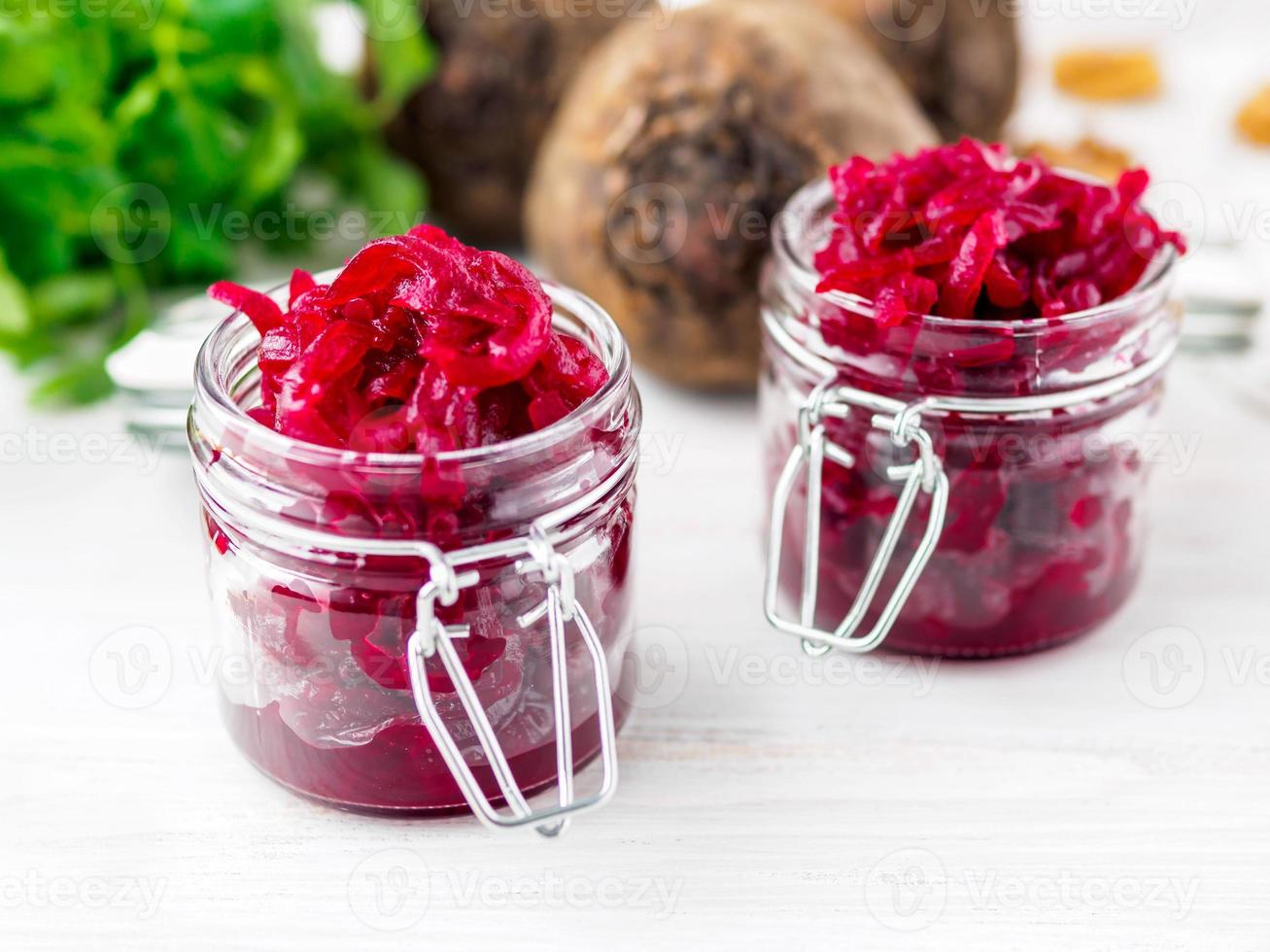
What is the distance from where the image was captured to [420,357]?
1.18 m

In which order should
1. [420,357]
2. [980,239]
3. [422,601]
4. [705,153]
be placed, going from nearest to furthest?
[422,601] → [420,357] → [980,239] → [705,153]

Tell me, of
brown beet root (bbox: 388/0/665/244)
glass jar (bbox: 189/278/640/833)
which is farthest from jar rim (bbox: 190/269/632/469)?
brown beet root (bbox: 388/0/665/244)

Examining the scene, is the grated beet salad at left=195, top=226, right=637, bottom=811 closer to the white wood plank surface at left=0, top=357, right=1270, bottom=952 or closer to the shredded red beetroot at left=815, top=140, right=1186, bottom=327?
the white wood plank surface at left=0, top=357, right=1270, bottom=952

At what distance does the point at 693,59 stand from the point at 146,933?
129 cm

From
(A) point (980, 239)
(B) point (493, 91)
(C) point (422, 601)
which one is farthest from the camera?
(B) point (493, 91)

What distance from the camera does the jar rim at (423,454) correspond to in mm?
1078

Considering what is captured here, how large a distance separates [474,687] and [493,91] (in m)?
1.28

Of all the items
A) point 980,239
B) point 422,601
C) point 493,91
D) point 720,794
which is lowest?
point 720,794

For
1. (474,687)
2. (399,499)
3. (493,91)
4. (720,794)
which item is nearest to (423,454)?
(399,499)

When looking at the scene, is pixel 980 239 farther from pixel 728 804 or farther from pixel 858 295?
pixel 728 804

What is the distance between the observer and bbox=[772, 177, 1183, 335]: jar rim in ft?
4.22

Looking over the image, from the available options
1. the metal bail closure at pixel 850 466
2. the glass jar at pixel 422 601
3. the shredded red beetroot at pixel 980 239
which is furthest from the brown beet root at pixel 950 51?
the glass jar at pixel 422 601

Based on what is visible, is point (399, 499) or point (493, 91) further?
point (493, 91)

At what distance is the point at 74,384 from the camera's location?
194 centimetres
